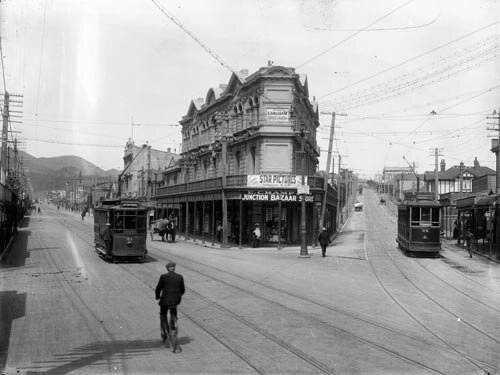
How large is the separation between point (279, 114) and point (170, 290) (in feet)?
98.4

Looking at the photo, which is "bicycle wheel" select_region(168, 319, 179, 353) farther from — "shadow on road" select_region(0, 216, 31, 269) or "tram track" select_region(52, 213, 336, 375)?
"shadow on road" select_region(0, 216, 31, 269)

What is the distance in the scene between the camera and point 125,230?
22672mm

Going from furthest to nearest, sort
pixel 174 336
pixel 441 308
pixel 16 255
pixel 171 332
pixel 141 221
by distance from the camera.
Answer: pixel 16 255 < pixel 141 221 < pixel 441 308 < pixel 171 332 < pixel 174 336

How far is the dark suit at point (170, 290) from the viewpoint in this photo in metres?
9.11

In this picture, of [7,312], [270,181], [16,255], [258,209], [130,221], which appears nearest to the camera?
[7,312]

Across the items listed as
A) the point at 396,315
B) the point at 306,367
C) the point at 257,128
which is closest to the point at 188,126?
the point at 257,128

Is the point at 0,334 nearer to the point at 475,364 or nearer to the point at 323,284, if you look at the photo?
the point at 475,364

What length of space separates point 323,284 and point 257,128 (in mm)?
22665

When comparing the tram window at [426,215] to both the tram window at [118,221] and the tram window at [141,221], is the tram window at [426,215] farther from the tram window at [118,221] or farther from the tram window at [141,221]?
the tram window at [118,221]

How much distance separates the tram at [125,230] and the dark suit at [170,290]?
45.2 feet

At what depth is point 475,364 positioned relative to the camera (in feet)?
27.1

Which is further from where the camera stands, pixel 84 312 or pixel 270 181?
pixel 270 181

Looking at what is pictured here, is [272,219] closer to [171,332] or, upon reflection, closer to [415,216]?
[415,216]

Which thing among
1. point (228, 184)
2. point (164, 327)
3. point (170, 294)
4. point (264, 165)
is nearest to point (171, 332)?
point (164, 327)
